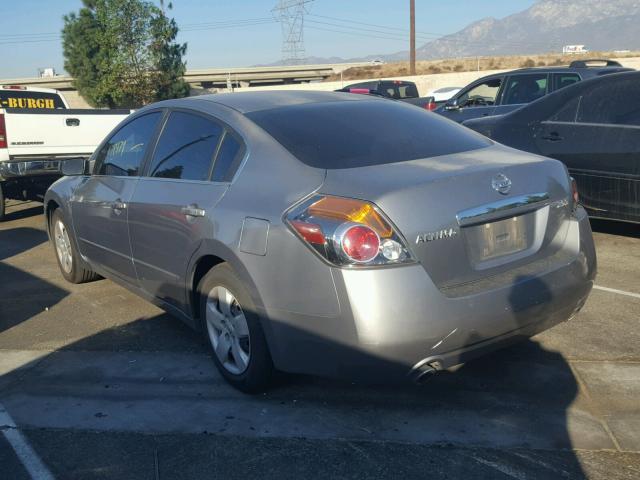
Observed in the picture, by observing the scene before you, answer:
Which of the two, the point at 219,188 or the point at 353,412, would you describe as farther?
the point at 219,188

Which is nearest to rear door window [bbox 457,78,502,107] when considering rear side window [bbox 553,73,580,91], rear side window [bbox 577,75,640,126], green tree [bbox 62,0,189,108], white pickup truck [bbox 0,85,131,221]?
rear side window [bbox 553,73,580,91]

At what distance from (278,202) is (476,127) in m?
5.00

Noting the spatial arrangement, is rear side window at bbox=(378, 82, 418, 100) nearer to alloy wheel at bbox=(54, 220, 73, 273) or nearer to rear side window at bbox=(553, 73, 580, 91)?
rear side window at bbox=(553, 73, 580, 91)

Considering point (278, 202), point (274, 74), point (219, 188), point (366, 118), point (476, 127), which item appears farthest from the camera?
point (274, 74)

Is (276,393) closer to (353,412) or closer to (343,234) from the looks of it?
(353,412)

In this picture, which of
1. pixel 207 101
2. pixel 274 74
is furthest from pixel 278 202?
pixel 274 74

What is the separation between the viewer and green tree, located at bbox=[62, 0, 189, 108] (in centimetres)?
3856

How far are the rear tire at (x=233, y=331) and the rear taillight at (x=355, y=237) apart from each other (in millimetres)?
601

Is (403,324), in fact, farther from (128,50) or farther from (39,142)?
(128,50)

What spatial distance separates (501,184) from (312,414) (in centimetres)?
151

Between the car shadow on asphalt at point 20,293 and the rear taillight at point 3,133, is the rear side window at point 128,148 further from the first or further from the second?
the rear taillight at point 3,133

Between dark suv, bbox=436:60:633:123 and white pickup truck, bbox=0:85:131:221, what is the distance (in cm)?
536

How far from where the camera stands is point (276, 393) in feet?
12.6

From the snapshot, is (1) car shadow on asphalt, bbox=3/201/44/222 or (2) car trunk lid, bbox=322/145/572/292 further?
(1) car shadow on asphalt, bbox=3/201/44/222
